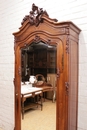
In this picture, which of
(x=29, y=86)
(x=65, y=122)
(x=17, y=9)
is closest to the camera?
(x=65, y=122)

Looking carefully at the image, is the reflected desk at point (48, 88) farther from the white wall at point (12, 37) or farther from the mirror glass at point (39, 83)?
the white wall at point (12, 37)

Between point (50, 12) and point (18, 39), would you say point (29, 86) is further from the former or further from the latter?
point (50, 12)

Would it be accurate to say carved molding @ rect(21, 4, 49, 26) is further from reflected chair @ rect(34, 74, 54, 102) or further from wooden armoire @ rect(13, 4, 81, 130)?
reflected chair @ rect(34, 74, 54, 102)

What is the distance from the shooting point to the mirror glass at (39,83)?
1492mm

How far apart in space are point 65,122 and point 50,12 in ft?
4.19

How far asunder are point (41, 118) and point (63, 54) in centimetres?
79

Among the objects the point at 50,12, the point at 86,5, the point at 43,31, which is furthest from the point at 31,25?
the point at 86,5

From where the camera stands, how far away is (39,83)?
165 centimetres

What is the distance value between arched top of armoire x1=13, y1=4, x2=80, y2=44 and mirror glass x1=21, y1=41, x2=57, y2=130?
3.2 inches

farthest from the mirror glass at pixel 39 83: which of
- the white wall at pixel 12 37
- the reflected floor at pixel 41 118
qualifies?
the white wall at pixel 12 37

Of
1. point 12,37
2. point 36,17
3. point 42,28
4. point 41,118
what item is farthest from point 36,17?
point 41,118

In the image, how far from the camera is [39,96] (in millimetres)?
1650

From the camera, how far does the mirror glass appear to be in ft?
4.90

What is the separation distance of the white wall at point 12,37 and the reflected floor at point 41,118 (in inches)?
12.4
